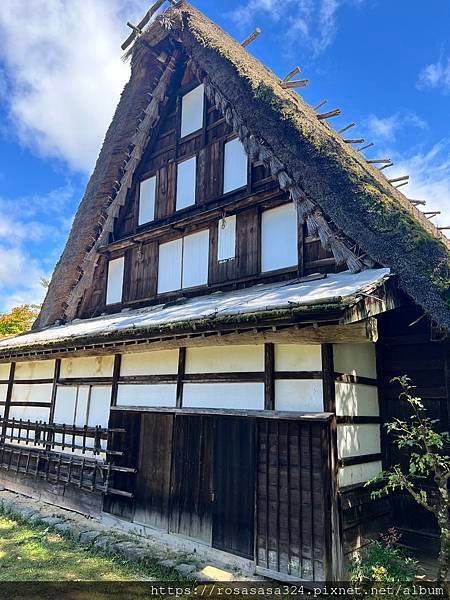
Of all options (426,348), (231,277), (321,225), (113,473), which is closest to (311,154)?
(321,225)

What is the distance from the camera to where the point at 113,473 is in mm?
6859

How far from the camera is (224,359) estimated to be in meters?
5.87

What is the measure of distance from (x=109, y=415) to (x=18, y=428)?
3205 millimetres

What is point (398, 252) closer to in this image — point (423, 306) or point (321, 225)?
point (423, 306)

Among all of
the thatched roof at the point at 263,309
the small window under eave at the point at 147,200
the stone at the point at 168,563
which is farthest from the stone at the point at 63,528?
the small window under eave at the point at 147,200

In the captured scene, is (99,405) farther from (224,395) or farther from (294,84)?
(294,84)

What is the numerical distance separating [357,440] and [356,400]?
0.49m

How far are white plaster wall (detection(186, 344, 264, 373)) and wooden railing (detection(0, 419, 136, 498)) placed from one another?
185 centimetres

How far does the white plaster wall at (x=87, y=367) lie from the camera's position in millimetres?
7719

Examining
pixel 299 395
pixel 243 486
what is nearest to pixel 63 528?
pixel 243 486

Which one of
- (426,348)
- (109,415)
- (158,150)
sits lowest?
(109,415)

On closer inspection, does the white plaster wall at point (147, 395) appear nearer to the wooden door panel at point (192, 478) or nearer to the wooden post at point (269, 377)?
the wooden door panel at point (192, 478)

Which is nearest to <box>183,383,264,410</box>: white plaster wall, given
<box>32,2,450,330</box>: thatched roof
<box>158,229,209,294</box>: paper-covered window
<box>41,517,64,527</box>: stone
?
<box>32,2,450,330</box>: thatched roof

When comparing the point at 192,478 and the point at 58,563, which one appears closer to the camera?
the point at 58,563
